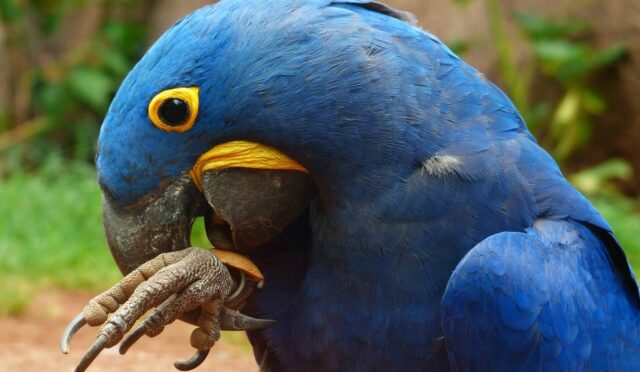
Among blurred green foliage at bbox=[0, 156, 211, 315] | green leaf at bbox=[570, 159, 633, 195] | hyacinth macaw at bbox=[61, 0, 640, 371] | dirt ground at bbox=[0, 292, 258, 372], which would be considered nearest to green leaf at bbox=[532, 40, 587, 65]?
green leaf at bbox=[570, 159, 633, 195]

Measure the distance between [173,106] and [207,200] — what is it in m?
0.21

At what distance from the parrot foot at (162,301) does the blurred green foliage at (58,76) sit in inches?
182

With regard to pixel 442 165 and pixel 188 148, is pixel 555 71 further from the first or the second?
pixel 188 148

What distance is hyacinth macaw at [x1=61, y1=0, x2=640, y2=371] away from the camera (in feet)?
6.65

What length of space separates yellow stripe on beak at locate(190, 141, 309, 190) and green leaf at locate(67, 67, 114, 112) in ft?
15.0

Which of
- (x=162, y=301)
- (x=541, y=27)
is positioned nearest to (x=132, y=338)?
(x=162, y=301)

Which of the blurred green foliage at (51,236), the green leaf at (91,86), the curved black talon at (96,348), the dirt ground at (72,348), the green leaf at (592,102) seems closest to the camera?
the curved black talon at (96,348)

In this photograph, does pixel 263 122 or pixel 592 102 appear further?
pixel 592 102

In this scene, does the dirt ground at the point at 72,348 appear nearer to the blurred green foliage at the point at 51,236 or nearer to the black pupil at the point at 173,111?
the blurred green foliage at the point at 51,236

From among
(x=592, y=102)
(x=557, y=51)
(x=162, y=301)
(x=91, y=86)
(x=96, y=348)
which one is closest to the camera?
(x=96, y=348)

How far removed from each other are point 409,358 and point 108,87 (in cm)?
491

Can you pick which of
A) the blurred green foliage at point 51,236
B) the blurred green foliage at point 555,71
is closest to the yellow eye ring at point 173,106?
the blurred green foliage at point 51,236

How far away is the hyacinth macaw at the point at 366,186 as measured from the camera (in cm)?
203

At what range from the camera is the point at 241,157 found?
208 cm
